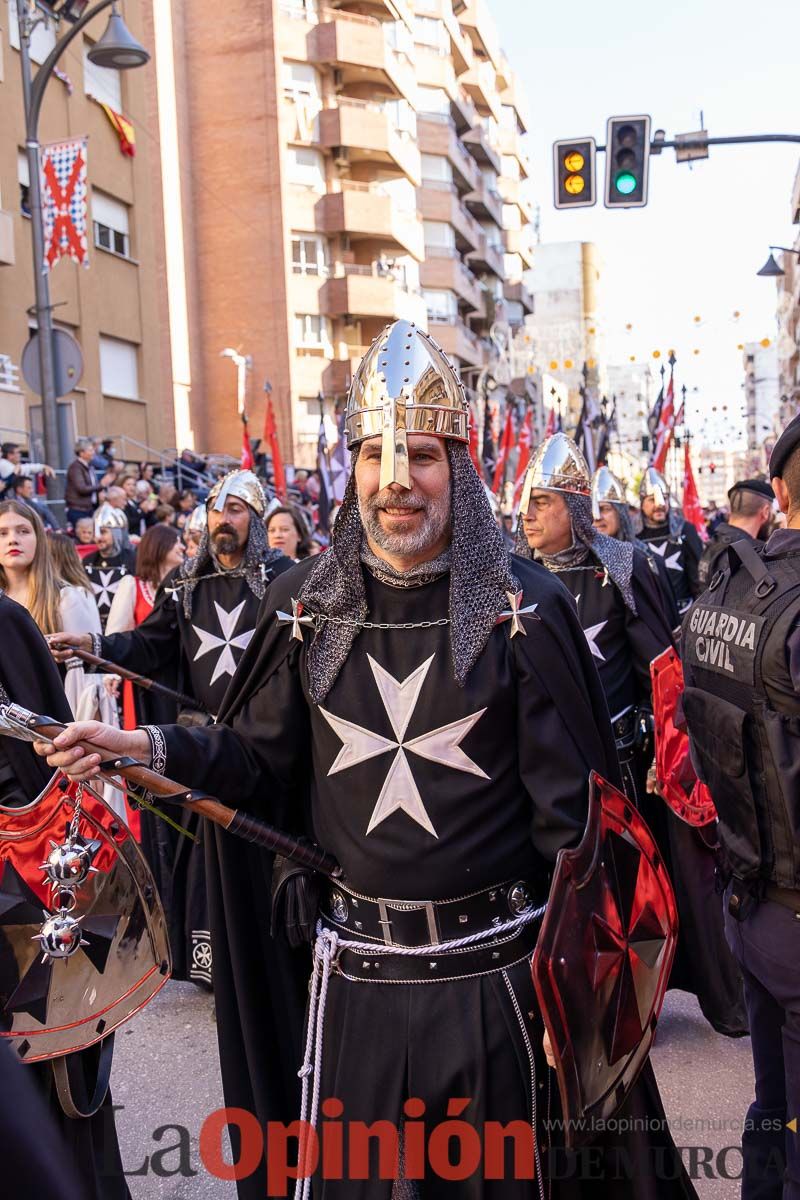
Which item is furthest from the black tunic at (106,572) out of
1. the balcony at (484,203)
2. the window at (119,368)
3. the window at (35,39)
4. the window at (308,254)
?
the balcony at (484,203)

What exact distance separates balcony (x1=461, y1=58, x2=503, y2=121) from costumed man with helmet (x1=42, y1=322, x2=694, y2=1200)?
56.4 m

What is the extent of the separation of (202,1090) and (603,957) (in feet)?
8.34

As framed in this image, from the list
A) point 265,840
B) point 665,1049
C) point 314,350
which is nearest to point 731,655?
point 265,840

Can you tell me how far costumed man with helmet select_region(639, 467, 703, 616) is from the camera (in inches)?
407

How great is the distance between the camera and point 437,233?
47.4 meters

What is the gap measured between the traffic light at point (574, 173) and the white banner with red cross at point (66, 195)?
22.6ft

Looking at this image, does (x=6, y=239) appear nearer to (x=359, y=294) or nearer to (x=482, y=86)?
(x=359, y=294)

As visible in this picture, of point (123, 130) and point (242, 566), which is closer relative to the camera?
point (242, 566)

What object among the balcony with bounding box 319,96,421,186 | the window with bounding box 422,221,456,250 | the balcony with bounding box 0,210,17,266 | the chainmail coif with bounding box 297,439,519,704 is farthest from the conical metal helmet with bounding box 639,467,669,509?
the window with bounding box 422,221,456,250

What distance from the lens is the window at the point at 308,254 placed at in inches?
1555

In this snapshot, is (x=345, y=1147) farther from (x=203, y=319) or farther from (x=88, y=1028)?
(x=203, y=319)

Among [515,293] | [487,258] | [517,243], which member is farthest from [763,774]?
[517,243]

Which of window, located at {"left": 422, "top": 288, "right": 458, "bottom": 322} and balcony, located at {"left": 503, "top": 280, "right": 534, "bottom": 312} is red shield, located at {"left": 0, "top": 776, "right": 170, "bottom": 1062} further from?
balcony, located at {"left": 503, "top": 280, "right": 534, "bottom": 312}

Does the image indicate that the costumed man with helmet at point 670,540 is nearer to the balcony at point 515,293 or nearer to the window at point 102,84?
the window at point 102,84
